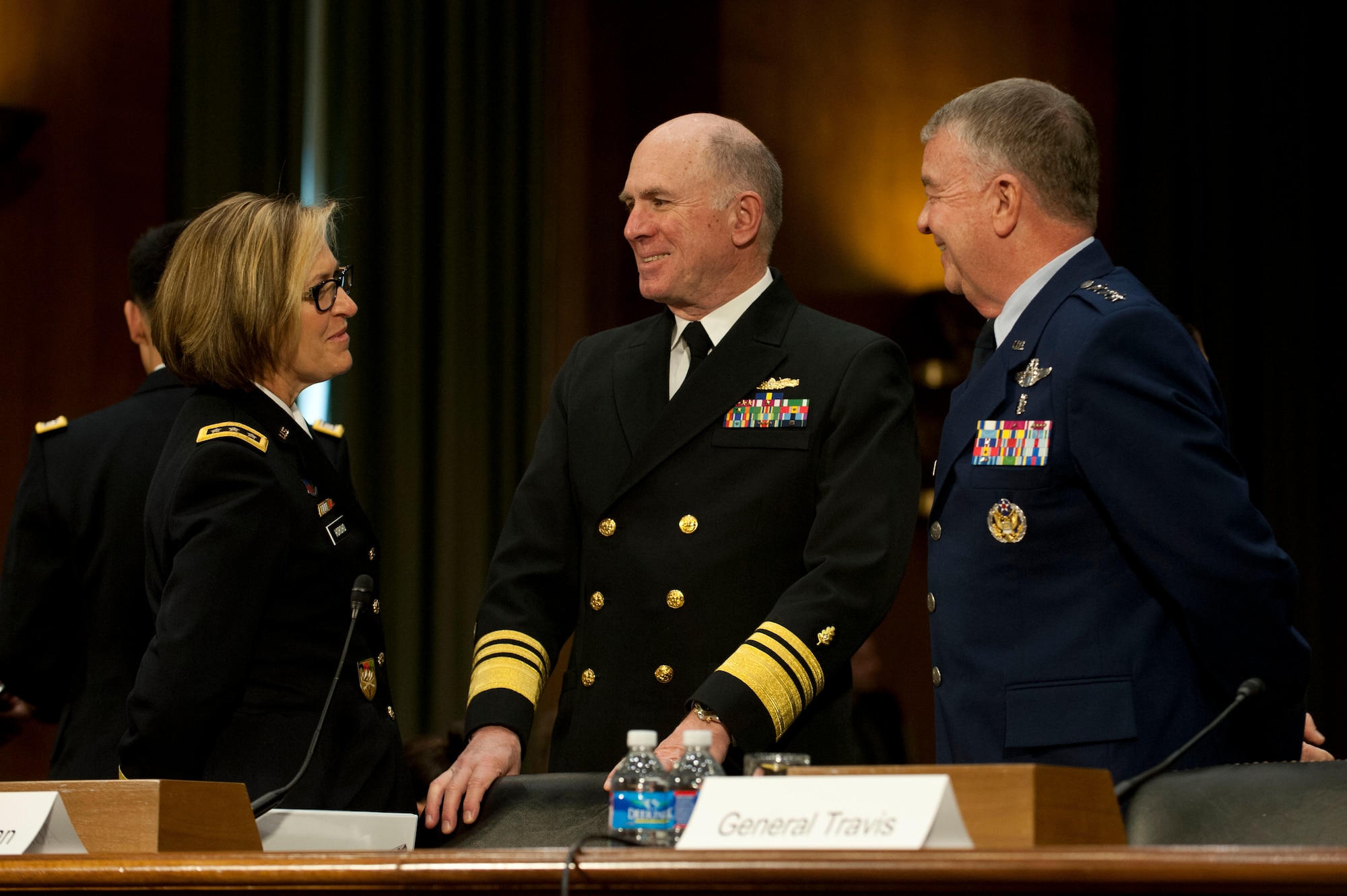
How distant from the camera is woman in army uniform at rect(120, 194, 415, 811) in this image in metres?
1.94

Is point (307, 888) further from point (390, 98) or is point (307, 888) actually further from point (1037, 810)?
point (390, 98)

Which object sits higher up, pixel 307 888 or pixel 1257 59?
pixel 1257 59

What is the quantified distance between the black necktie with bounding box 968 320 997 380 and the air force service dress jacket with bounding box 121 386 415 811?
0.93 meters

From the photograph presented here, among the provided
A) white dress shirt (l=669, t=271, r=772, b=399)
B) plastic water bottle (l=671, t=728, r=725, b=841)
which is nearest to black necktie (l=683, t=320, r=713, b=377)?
white dress shirt (l=669, t=271, r=772, b=399)

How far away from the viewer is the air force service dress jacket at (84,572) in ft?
8.88

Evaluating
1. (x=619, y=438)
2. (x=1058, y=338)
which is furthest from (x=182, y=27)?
(x=1058, y=338)

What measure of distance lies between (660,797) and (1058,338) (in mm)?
870

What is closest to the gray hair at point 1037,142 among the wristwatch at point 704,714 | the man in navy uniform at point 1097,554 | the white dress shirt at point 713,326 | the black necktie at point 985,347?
the man in navy uniform at point 1097,554

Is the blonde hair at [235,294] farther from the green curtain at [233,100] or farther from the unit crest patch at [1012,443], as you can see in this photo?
the green curtain at [233,100]

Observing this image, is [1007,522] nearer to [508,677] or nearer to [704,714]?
[704,714]

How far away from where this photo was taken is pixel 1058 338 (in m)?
1.92

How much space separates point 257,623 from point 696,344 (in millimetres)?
779

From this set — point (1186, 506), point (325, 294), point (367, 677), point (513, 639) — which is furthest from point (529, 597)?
point (1186, 506)

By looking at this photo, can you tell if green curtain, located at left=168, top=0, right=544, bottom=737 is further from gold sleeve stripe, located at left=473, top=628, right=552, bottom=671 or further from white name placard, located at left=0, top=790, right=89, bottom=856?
white name placard, located at left=0, top=790, right=89, bottom=856
